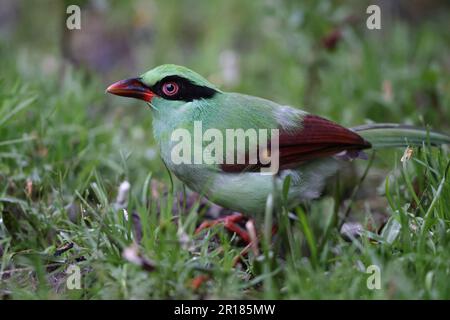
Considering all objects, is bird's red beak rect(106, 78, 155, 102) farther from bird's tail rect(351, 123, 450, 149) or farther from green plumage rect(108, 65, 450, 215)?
bird's tail rect(351, 123, 450, 149)

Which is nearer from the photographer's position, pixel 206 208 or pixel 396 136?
pixel 206 208

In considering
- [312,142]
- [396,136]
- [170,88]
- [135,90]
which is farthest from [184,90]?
[396,136]

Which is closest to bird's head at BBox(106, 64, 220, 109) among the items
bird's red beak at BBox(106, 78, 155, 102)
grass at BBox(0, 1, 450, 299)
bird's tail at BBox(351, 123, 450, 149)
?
bird's red beak at BBox(106, 78, 155, 102)

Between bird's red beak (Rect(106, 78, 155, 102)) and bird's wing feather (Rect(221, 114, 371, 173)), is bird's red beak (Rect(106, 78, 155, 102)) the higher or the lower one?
the higher one

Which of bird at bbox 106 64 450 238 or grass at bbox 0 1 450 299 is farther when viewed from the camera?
bird at bbox 106 64 450 238

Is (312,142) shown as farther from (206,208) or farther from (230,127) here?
(206,208)

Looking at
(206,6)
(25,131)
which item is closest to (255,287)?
(25,131)

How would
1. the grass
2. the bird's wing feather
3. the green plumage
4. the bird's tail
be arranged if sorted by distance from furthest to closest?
the bird's tail, the bird's wing feather, the green plumage, the grass
